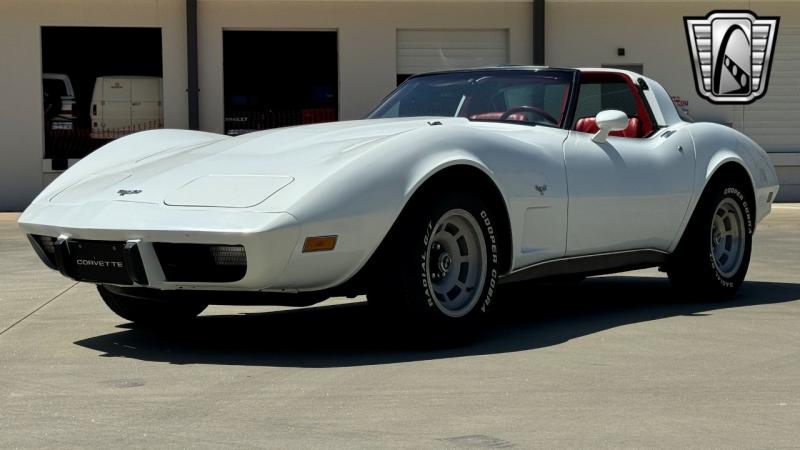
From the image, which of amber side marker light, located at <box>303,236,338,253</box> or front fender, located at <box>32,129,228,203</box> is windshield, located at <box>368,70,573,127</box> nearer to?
front fender, located at <box>32,129,228,203</box>

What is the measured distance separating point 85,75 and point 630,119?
13.4m

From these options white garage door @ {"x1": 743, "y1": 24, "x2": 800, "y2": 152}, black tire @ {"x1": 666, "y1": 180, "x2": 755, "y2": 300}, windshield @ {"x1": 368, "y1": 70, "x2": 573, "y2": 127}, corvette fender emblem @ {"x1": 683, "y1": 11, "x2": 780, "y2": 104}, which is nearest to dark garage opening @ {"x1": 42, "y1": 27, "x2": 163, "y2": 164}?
corvette fender emblem @ {"x1": 683, "y1": 11, "x2": 780, "y2": 104}

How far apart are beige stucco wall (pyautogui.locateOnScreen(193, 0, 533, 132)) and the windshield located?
41.2ft

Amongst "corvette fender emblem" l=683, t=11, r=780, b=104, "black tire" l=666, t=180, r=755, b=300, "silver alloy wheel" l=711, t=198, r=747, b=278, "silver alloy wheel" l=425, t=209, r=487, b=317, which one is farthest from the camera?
"corvette fender emblem" l=683, t=11, r=780, b=104

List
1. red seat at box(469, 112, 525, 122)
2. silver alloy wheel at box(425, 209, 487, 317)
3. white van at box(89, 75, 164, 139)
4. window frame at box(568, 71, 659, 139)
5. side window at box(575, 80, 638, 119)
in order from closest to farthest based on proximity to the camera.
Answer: silver alloy wheel at box(425, 209, 487, 317), red seat at box(469, 112, 525, 122), side window at box(575, 80, 638, 119), window frame at box(568, 71, 659, 139), white van at box(89, 75, 164, 139)

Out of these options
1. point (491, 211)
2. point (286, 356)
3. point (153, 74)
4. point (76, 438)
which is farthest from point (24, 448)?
point (153, 74)

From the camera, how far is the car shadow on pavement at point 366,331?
19.9ft

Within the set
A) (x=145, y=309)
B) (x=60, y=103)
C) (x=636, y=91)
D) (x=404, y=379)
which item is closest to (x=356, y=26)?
(x=60, y=103)

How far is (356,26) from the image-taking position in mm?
20250

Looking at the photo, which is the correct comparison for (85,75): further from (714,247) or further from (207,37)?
(714,247)

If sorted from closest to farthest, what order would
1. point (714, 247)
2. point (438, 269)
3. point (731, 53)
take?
point (438, 269) → point (714, 247) → point (731, 53)

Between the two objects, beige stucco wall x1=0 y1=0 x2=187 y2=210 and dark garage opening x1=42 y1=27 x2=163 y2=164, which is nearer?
beige stucco wall x1=0 y1=0 x2=187 y2=210

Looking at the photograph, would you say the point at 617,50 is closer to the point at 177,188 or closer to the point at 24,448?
the point at 177,188

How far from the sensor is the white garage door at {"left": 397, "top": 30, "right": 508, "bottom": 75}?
20.4 metres
